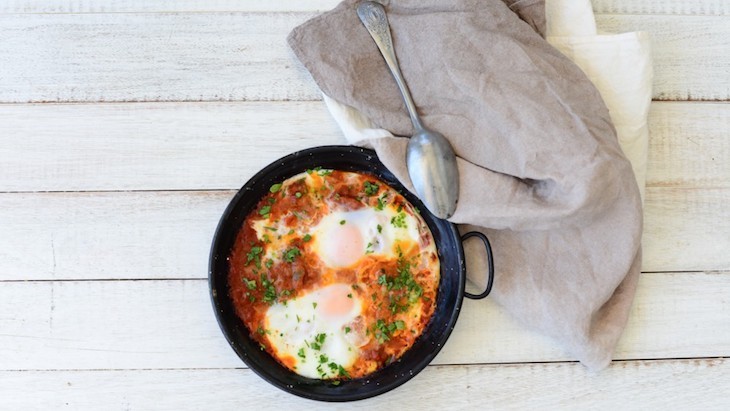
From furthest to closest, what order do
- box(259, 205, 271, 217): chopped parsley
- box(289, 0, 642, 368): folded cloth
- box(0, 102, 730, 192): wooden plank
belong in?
box(0, 102, 730, 192): wooden plank → box(259, 205, 271, 217): chopped parsley → box(289, 0, 642, 368): folded cloth

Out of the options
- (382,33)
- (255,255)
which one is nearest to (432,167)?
(382,33)

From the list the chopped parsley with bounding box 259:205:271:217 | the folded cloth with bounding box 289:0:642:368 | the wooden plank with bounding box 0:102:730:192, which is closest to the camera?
the folded cloth with bounding box 289:0:642:368

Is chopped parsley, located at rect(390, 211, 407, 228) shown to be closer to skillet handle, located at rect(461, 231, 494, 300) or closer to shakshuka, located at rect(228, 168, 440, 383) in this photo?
shakshuka, located at rect(228, 168, 440, 383)

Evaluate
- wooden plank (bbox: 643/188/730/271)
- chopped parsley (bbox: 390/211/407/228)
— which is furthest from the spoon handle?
wooden plank (bbox: 643/188/730/271)

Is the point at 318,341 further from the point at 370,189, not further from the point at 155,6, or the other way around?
the point at 155,6

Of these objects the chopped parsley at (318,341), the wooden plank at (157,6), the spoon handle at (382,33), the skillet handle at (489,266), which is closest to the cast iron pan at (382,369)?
the skillet handle at (489,266)

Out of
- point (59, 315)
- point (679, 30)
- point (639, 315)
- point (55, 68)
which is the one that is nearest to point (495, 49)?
point (679, 30)

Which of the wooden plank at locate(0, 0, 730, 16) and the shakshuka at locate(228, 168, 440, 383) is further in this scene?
the wooden plank at locate(0, 0, 730, 16)
